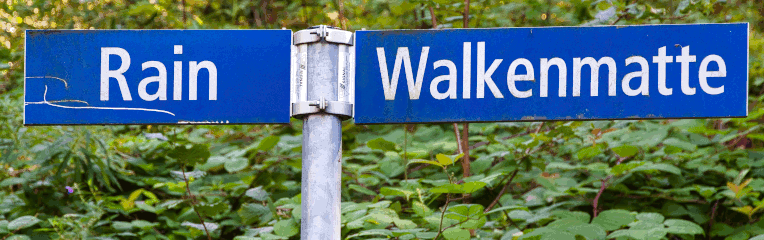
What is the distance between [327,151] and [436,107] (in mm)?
283

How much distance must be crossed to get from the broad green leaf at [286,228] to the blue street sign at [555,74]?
821 millimetres

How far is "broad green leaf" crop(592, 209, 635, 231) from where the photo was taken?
6.23ft

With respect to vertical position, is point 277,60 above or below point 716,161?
above

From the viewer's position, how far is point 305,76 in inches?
43.1

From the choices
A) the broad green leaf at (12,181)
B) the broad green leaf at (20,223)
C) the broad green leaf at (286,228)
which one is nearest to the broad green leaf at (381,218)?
the broad green leaf at (286,228)

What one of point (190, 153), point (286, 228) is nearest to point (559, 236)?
point (286, 228)

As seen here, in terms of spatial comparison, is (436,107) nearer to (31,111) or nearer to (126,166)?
(31,111)

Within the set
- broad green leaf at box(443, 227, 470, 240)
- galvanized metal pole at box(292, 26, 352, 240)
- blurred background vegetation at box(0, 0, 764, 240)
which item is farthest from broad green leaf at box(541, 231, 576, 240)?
galvanized metal pole at box(292, 26, 352, 240)

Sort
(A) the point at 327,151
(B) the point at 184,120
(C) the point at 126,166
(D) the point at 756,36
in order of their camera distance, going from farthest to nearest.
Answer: (D) the point at 756,36, (C) the point at 126,166, (B) the point at 184,120, (A) the point at 327,151

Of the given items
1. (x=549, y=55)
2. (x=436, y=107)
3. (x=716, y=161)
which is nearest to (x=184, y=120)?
(x=436, y=107)

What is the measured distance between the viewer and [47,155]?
2.41m

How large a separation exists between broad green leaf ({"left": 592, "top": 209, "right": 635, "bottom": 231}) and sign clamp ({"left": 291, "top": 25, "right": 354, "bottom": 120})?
1.24m

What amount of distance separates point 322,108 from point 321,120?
0.02 m

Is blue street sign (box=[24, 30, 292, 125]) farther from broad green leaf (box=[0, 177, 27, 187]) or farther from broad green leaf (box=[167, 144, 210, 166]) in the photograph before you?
broad green leaf (box=[0, 177, 27, 187])
